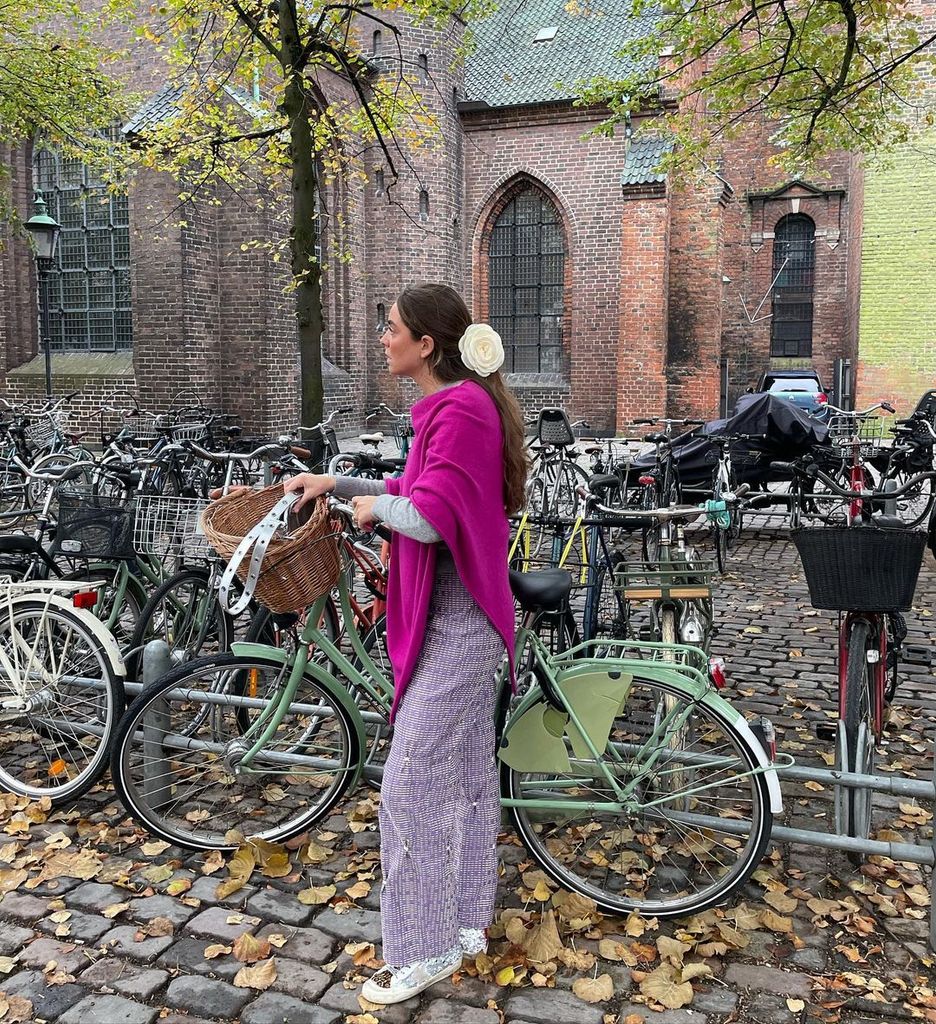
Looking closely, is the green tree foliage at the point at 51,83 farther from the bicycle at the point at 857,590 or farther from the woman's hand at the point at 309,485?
the bicycle at the point at 857,590

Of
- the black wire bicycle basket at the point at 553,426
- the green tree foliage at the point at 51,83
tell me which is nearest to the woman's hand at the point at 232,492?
the black wire bicycle basket at the point at 553,426

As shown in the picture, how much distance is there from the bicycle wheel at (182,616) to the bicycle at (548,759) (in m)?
0.85

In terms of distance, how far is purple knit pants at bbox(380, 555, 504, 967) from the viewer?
2.63 metres

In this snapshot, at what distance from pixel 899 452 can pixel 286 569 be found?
7785 millimetres

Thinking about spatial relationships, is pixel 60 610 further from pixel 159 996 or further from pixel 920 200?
pixel 920 200

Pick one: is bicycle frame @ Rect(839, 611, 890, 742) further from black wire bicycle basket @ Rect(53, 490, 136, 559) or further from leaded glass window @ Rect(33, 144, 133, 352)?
leaded glass window @ Rect(33, 144, 133, 352)

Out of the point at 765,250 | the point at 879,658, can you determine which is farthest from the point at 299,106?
the point at 765,250

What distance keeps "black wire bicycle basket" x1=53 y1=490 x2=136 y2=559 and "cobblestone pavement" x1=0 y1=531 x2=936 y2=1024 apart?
1107 millimetres

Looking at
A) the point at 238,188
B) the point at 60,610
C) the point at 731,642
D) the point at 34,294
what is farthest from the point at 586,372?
the point at 60,610

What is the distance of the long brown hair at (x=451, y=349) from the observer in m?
2.60

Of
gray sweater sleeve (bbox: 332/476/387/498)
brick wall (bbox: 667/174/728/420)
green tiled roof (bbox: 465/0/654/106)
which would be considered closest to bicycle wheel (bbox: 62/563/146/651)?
gray sweater sleeve (bbox: 332/476/387/498)

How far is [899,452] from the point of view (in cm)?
920

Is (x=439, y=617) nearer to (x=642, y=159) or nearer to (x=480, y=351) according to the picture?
(x=480, y=351)

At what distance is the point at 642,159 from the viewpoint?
63.5 feet
